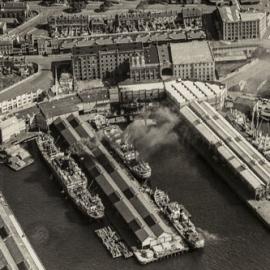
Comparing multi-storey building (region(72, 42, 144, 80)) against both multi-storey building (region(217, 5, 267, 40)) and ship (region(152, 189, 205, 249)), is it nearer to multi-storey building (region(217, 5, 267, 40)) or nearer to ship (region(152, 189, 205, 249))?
multi-storey building (region(217, 5, 267, 40))

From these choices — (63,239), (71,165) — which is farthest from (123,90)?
(63,239)

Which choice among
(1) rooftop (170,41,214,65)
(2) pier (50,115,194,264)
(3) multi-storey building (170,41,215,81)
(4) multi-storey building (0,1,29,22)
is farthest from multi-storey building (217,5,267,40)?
(4) multi-storey building (0,1,29,22)

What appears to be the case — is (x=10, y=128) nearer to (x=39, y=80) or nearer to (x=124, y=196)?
(x=39, y=80)

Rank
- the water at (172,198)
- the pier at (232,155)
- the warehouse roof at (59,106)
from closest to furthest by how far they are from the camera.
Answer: the water at (172,198) → the pier at (232,155) → the warehouse roof at (59,106)

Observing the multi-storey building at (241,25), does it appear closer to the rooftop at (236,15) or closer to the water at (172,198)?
the rooftop at (236,15)

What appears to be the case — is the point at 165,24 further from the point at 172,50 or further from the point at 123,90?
the point at 123,90

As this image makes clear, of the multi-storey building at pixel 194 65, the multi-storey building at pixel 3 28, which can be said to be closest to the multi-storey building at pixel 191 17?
the multi-storey building at pixel 194 65
